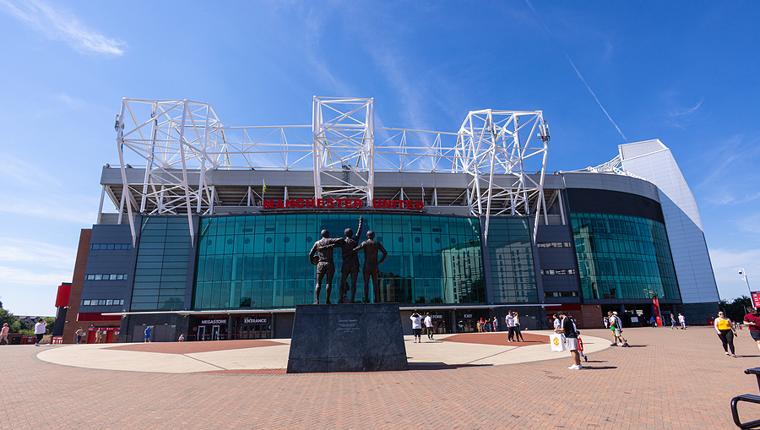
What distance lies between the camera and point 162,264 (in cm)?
4656

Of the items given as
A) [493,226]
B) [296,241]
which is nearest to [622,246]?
[493,226]

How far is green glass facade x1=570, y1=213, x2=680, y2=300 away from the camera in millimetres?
55969

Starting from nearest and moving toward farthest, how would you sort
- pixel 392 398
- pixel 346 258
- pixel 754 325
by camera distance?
pixel 392 398 < pixel 754 325 < pixel 346 258

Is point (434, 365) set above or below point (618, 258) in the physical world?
below

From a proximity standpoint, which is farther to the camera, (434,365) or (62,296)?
(62,296)

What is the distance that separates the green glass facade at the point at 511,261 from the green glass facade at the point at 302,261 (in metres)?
2.55

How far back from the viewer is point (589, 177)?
6153 centimetres

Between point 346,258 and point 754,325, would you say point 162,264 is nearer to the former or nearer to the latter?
point 346,258

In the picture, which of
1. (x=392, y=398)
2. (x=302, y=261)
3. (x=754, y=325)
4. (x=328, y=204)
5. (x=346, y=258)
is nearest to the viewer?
(x=392, y=398)

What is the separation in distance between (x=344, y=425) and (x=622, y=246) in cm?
6566

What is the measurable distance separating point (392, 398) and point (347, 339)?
508cm

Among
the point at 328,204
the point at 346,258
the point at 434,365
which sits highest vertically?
the point at 328,204

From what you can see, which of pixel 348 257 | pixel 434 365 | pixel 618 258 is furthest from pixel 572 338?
pixel 618 258

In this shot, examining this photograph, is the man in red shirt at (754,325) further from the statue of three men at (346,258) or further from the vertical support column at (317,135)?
the vertical support column at (317,135)
